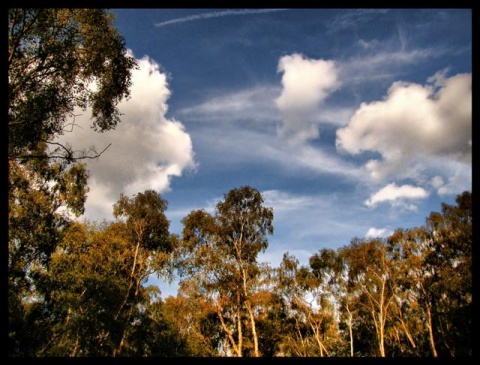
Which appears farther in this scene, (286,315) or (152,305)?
(286,315)

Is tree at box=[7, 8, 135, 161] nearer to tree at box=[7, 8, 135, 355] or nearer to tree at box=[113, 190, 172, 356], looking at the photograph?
tree at box=[7, 8, 135, 355]

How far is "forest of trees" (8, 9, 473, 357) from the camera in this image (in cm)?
1314

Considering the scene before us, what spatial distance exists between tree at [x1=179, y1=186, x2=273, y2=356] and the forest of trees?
0.13 metres

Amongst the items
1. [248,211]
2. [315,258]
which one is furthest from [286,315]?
[248,211]

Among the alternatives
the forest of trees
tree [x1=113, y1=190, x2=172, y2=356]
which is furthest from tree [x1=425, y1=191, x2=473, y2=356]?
tree [x1=113, y1=190, x2=172, y2=356]

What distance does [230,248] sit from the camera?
30.8 metres

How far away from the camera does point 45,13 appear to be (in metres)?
11.8

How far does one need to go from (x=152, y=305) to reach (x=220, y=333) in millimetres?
11153

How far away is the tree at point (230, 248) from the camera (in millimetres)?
28703

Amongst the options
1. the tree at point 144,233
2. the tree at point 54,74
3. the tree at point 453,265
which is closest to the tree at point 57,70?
the tree at point 54,74

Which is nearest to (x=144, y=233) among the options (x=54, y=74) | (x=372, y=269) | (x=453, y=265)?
(x=54, y=74)

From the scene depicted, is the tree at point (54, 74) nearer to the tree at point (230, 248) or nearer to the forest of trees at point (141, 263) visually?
the forest of trees at point (141, 263)

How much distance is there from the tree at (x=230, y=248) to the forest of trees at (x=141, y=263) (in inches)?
5.0
